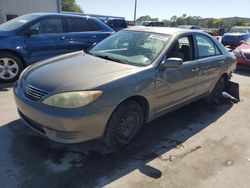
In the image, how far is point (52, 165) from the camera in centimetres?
301

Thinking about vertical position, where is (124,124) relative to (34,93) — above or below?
below

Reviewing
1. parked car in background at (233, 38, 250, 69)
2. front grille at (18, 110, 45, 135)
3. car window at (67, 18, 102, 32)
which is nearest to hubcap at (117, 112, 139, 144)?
front grille at (18, 110, 45, 135)

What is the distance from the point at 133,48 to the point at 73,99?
151 cm

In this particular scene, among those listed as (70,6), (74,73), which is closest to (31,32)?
(74,73)

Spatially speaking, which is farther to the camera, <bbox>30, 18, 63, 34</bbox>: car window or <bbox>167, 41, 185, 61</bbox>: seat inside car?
<bbox>30, 18, 63, 34</bbox>: car window

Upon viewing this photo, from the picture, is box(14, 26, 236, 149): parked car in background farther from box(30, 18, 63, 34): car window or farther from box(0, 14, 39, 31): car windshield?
box(0, 14, 39, 31): car windshield

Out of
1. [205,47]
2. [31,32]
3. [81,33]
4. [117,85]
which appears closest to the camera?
[117,85]

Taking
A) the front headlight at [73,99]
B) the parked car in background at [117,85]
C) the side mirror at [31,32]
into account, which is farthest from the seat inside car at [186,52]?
the side mirror at [31,32]

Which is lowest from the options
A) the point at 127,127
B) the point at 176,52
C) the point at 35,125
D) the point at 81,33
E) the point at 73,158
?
the point at 73,158

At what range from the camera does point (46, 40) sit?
6.42m

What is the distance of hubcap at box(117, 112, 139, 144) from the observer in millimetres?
3323

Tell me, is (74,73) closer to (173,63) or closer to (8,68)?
(173,63)

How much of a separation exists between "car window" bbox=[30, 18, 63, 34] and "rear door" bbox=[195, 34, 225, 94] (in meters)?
3.68

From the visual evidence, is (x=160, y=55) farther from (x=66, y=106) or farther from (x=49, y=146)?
(x=49, y=146)
